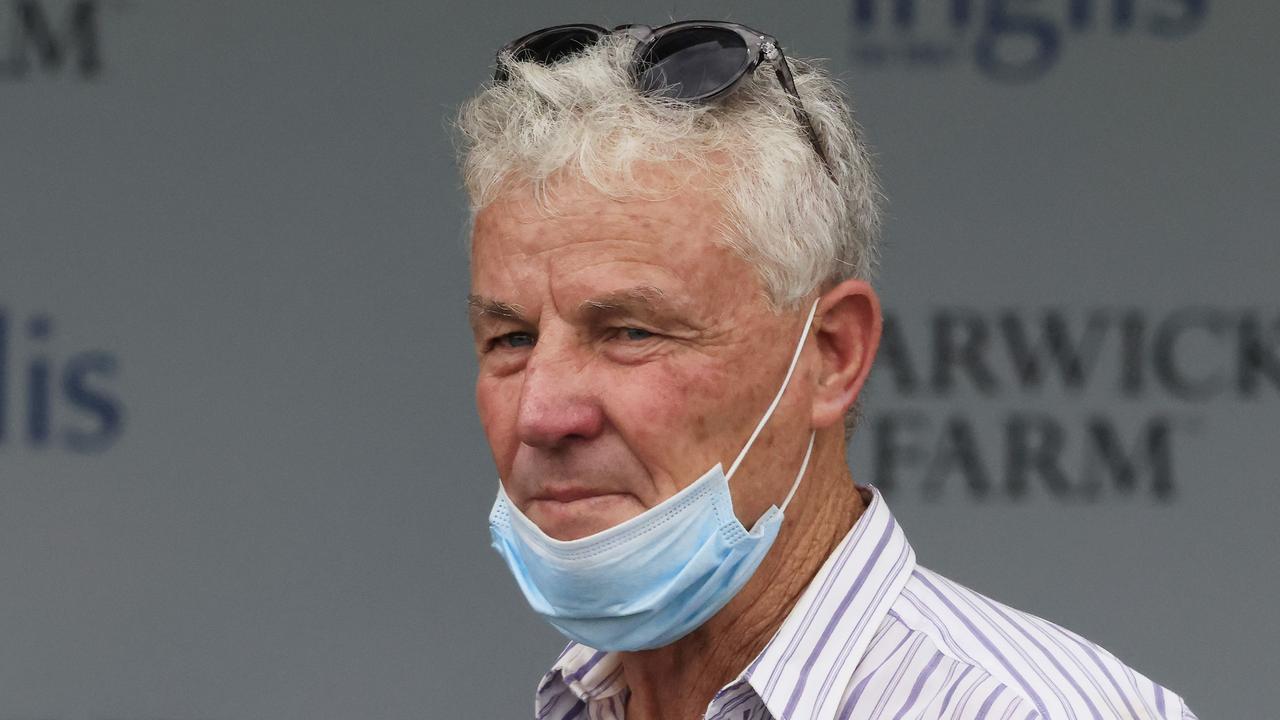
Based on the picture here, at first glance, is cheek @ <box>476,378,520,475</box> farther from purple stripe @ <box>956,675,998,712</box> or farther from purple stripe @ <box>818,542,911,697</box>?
purple stripe @ <box>956,675,998,712</box>

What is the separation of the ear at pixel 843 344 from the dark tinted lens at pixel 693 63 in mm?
288

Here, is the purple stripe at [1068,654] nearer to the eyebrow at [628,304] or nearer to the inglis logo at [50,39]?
the eyebrow at [628,304]

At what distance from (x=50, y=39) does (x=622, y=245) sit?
222 centimetres

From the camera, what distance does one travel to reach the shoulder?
196cm

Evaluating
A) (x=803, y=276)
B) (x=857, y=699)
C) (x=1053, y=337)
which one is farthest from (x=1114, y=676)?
(x=1053, y=337)

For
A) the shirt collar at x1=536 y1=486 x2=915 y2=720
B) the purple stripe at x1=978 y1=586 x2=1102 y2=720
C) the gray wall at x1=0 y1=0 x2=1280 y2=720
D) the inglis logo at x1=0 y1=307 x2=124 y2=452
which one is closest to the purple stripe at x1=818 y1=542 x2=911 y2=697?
the shirt collar at x1=536 y1=486 x2=915 y2=720

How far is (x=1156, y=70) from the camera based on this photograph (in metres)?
3.69

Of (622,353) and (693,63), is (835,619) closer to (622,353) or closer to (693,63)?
(622,353)

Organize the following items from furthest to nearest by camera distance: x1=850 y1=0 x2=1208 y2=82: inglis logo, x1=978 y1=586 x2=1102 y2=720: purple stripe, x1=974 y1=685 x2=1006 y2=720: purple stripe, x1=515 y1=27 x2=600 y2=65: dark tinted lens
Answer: x1=850 y1=0 x2=1208 y2=82: inglis logo, x1=515 y1=27 x2=600 y2=65: dark tinted lens, x1=978 y1=586 x2=1102 y2=720: purple stripe, x1=974 y1=685 x2=1006 y2=720: purple stripe

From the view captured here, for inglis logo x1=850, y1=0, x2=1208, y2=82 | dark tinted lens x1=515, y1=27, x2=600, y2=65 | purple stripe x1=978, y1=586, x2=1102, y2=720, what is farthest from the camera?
inglis logo x1=850, y1=0, x2=1208, y2=82

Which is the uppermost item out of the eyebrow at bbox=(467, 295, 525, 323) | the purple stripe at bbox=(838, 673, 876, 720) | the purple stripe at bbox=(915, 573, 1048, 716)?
the eyebrow at bbox=(467, 295, 525, 323)

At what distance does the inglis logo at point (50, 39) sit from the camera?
3805mm

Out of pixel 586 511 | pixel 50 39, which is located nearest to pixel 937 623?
pixel 586 511

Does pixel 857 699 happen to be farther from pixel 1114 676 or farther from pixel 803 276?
pixel 803 276
